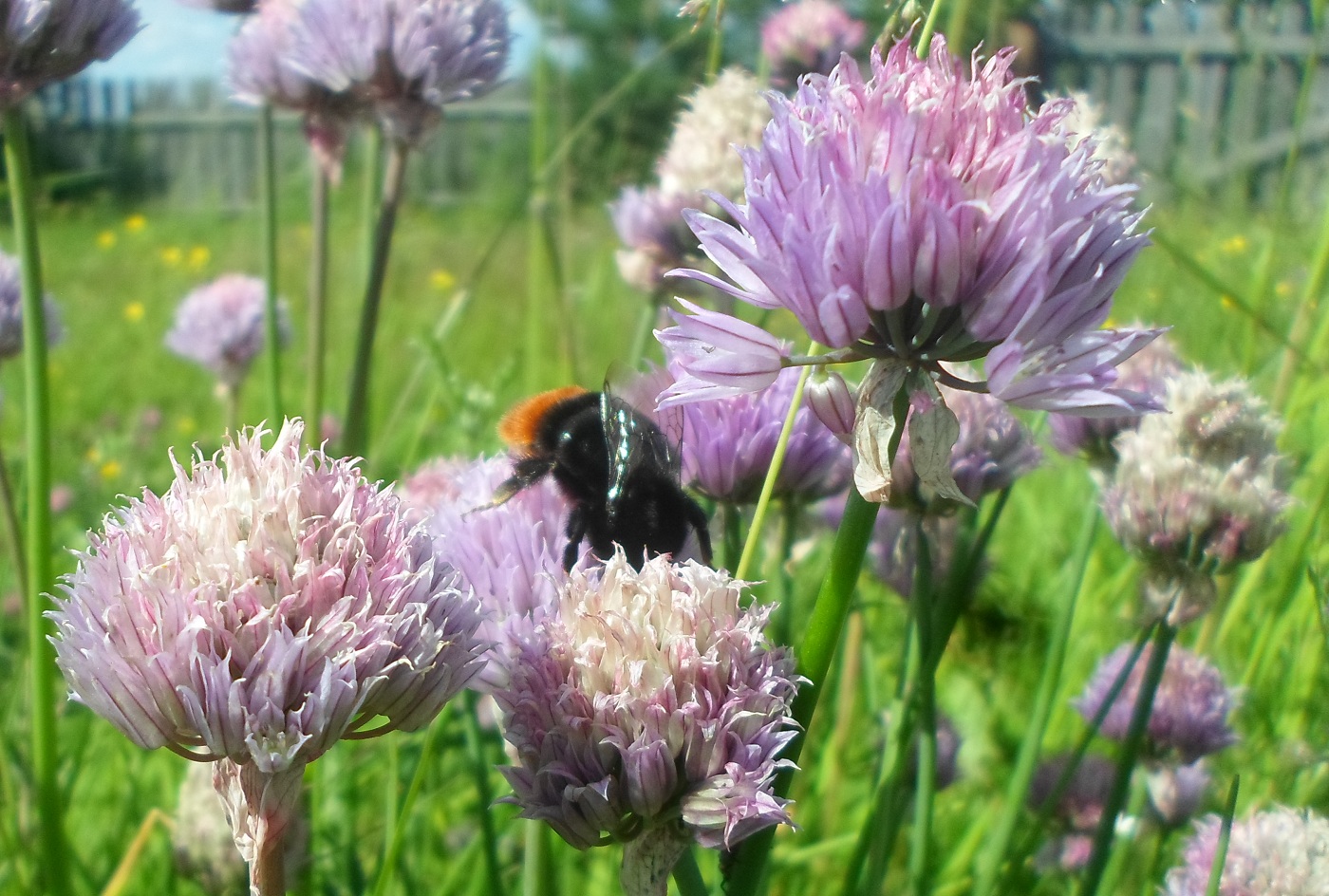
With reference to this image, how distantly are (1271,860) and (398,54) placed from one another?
965 millimetres

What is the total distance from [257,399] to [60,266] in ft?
8.50

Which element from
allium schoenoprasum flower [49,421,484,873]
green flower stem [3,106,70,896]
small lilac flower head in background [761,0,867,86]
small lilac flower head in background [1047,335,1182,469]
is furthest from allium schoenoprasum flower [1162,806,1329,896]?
small lilac flower head in background [761,0,867,86]

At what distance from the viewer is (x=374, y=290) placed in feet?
Result: 3.75

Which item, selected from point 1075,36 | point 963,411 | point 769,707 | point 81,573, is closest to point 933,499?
point 963,411

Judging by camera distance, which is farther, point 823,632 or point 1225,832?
point 1225,832

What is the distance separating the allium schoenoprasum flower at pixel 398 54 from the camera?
107cm

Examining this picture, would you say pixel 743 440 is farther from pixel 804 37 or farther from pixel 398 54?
pixel 804 37

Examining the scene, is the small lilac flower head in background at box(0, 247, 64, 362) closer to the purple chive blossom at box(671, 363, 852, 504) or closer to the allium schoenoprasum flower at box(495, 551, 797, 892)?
the purple chive blossom at box(671, 363, 852, 504)

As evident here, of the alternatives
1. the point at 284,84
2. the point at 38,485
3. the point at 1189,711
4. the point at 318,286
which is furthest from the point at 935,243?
the point at 318,286

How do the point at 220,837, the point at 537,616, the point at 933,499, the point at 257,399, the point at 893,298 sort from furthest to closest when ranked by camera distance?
the point at 257,399
the point at 220,837
the point at 933,499
the point at 537,616
the point at 893,298

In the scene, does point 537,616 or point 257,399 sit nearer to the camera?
point 537,616

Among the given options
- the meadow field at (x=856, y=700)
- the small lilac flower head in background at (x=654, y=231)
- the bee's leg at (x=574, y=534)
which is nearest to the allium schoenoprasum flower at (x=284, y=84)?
the meadow field at (x=856, y=700)

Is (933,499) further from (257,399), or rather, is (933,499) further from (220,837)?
(257,399)

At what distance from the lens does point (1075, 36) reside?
5.13 meters
